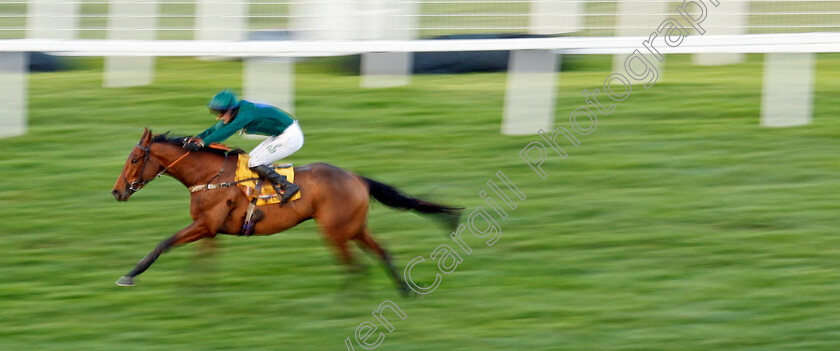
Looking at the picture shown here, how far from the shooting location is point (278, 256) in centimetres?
805

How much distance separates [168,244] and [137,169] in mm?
517

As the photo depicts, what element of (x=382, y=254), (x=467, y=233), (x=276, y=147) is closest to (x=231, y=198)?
(x=276, y=147)

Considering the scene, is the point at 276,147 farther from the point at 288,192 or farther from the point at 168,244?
the point at 168,244

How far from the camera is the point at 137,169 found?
704 cm

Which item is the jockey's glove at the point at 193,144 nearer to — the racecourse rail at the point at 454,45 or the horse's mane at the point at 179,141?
the horse's mane at the point at 179,141

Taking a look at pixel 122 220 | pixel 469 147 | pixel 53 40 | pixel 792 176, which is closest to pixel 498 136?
pixel 469 147

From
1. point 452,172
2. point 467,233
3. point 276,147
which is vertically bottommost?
point 467,233

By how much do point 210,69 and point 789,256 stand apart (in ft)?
21.5

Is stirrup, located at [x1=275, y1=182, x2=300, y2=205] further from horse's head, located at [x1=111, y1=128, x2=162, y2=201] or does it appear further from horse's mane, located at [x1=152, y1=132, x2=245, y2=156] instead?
horse's head, located at [x1=111, y1=128, x2=162, y2=201]

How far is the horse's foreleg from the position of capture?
7023 millimetres

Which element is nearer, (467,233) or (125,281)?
(125,281)

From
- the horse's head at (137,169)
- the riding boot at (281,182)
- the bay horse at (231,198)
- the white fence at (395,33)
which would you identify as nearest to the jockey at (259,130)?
the riding boot at (281,182)

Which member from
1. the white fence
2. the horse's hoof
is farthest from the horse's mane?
the white fence

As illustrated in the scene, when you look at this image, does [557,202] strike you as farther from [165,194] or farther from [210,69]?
[210,69]
